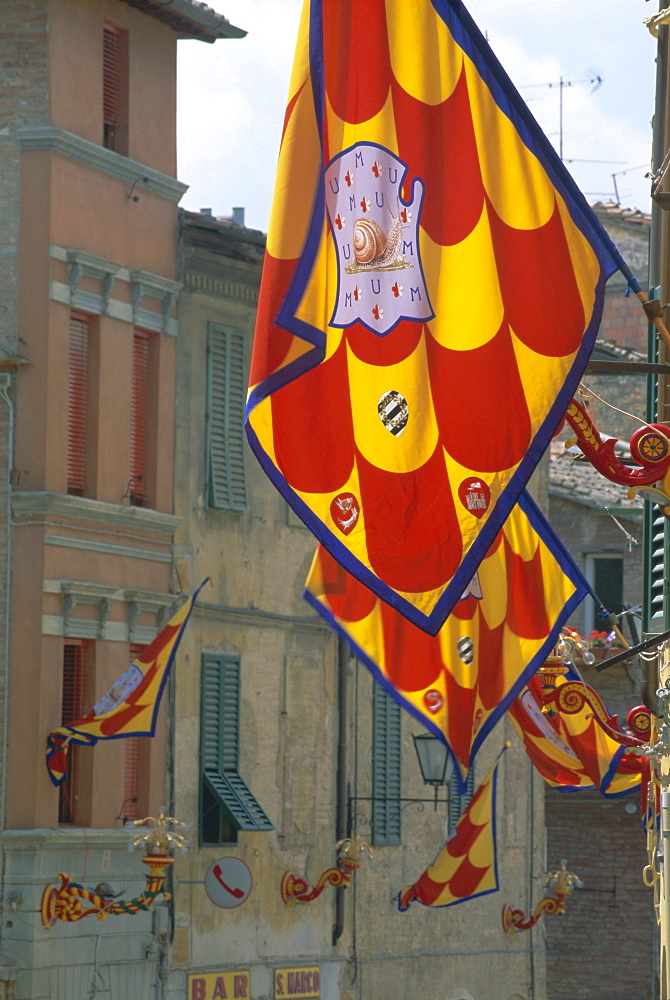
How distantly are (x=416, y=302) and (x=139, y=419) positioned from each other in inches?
507

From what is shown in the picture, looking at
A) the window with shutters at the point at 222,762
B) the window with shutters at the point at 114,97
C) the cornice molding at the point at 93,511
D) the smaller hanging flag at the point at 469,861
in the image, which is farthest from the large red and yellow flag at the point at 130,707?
the window with shutters at the point at 114,97

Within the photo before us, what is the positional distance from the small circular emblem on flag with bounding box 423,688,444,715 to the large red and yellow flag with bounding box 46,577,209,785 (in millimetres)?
5074

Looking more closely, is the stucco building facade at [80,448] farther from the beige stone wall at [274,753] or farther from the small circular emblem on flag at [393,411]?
the small circular emblem on flag at [393,411]

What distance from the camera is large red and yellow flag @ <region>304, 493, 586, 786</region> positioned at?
52.8ft

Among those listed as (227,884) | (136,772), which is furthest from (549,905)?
(136,772)

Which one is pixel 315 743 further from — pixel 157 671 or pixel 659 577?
pixel 659 577

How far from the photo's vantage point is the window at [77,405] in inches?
877

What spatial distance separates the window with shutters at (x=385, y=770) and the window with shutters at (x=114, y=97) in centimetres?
786

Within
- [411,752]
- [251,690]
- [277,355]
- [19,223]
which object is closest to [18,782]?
[251,690]

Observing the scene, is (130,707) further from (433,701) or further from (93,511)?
(433,701)

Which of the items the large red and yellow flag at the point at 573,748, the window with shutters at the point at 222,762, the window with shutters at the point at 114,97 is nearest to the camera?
the large red and yellow flag at the point at 573,748

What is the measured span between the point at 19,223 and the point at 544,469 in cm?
1132

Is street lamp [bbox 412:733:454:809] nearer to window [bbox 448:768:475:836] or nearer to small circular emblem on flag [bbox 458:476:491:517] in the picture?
Result: window [bbox 448:768:475:836]

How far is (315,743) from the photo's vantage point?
2581 cm
